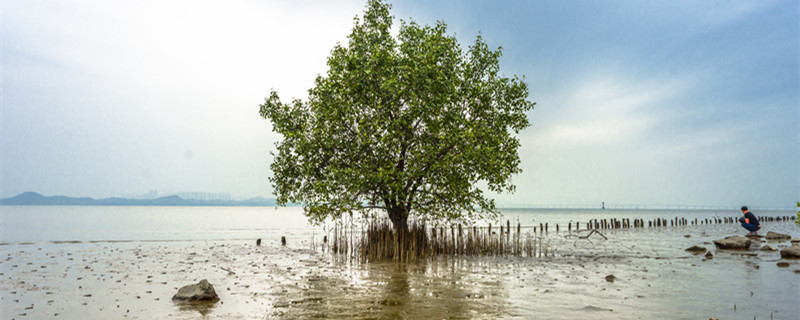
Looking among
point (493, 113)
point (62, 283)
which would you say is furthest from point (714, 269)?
point (62, 283)

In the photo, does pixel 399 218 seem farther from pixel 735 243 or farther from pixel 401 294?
pixel 735 243

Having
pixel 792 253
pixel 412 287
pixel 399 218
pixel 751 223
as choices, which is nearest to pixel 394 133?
pixel 399 218

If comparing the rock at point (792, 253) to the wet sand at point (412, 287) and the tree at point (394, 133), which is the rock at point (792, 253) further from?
the tree at point (394, 133)

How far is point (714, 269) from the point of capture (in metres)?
18.9

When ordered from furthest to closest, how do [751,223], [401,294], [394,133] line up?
[751,223]
[394,133]
[401,294]

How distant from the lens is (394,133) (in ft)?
69.5

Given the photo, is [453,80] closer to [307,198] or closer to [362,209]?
[362,209]

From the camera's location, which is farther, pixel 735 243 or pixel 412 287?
pixel 735 243

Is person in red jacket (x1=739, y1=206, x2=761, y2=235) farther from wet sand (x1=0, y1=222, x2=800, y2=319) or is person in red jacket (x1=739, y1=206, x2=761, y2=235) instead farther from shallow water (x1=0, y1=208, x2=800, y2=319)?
shallow water (x1=0, y1=208, x2=800, y2=319)

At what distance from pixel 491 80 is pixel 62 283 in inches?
849

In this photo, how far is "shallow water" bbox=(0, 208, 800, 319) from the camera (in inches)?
438

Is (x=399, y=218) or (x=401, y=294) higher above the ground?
(x=399, y=218)

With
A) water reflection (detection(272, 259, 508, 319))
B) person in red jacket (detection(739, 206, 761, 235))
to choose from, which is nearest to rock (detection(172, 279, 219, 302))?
water reflection (detection(272, 259, 508, 319))

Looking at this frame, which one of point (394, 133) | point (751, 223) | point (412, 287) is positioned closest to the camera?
point (412, 287)
